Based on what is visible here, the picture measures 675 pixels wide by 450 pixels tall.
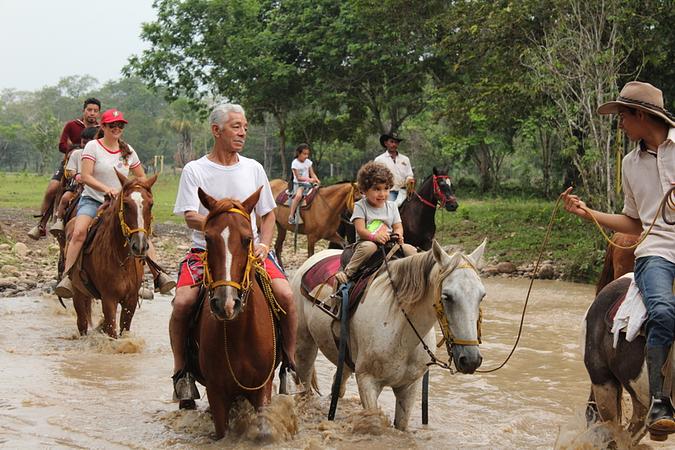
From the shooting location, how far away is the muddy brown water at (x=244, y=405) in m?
6.22

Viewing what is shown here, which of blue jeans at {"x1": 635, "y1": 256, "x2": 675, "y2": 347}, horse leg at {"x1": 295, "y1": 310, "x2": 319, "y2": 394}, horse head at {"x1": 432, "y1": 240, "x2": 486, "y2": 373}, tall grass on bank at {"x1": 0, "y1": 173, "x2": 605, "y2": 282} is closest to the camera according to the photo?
blue jeans at {"x1": 635, "y1": 256, "x2": 675, "y2": 347}

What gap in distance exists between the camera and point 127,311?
9906 millimetres

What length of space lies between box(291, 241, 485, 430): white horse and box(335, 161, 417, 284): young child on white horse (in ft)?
0.80

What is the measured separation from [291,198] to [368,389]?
12.9 metres

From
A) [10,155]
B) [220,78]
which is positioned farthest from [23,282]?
[10,155]

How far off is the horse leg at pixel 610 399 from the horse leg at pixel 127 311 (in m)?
5.95

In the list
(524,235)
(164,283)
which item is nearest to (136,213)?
(164,283)

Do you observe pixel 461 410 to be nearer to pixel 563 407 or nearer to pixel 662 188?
pixel 563 407

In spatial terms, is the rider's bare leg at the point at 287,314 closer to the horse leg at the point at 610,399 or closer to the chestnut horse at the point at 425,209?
the horse leg at the point at 610,399

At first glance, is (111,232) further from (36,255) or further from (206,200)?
(36,255)

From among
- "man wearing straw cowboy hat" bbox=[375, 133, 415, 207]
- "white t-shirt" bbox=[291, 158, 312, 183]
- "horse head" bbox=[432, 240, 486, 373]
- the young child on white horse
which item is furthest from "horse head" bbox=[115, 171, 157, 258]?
"white t-shirt" bbox=[291, 158, 312, 183]

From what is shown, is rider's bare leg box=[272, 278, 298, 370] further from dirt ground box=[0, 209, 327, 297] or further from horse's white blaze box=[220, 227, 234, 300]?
dirt ground box=[0, 209, 327, 297]

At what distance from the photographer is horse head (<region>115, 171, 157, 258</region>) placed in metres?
8.69

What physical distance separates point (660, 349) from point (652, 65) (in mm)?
15699
